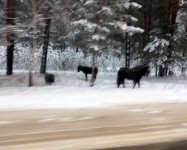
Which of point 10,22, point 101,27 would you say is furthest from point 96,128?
point 10,22

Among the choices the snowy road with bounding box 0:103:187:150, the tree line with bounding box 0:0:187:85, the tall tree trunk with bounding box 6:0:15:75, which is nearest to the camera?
the snowy road with bounding box 0:103:187:150

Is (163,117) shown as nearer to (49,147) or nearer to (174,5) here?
(49,147)

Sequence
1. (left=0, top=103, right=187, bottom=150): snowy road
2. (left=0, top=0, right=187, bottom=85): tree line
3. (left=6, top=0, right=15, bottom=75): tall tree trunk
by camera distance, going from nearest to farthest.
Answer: (left=0, top=103, right=187, bottom=150): snowy road < (left=6, top=0, right=15, bottom=75): tall tree trunk < (left=0, top=0, right=187, bottom=85): tree line

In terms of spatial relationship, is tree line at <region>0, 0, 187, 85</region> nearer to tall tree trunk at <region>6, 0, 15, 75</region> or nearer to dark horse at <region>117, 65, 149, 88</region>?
tall tree trunk at <region>6, 0, 15, 75</region>

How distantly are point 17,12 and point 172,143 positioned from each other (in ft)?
55.2

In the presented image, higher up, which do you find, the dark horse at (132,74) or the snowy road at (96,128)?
the dark horse at (132,74)

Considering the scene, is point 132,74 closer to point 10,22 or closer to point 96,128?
point 10,22

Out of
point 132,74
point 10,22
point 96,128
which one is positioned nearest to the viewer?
point 96,128

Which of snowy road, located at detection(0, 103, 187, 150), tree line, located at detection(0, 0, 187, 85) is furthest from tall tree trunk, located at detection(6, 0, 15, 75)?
snowy road, located at detection(0, 103, 187, 150)

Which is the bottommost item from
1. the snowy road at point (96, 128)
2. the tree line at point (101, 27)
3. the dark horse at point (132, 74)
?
the snowy road at point (96, 128)

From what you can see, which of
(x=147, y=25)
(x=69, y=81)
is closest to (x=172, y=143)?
(x=69, y=81)

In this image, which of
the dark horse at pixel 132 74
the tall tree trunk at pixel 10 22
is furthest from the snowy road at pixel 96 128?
the dark horse at pixel 132 74

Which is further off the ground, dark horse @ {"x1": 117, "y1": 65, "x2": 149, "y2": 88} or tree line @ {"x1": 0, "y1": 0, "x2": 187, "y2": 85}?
tree line @ {"x1": 0, "y1": 0, "x2": 187, "y2": 85}

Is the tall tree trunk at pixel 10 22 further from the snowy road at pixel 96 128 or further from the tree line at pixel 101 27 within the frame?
the snowy road at pixel 96 128
